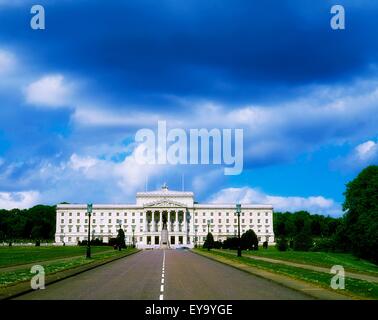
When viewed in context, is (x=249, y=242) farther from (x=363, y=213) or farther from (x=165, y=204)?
(x=165, y=204)

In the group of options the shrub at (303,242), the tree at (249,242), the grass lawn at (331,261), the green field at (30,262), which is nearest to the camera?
the green field at (30,262)

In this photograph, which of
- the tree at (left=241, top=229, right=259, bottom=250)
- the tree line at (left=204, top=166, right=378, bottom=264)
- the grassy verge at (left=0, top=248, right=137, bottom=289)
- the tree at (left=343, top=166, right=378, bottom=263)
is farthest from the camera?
the tree at (left=241, top=229, right=259, bottom=250)

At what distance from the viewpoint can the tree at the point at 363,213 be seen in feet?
203

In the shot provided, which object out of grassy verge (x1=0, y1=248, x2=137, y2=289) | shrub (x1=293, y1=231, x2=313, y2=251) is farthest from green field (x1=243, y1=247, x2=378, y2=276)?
shrub (x1=293, y1=231, x2=313, y2=251)

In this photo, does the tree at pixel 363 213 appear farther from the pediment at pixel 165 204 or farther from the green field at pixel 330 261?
the pediment at pixel 165 204

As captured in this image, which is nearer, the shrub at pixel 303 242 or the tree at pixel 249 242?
the shrub at pixel 303 242

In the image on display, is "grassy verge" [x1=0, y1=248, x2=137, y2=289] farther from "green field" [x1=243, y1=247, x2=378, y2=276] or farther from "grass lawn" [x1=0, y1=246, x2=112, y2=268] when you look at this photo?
"green field" [x1=243, y1=247, x2=378, y2=276]

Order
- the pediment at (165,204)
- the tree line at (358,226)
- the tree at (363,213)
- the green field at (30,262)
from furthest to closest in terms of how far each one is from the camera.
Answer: the pediment at (165,204), the tree line at (358,226), the tree at (363,213), the green field at (30,262)

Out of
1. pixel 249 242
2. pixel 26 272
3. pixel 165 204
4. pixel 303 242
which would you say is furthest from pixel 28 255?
pixel 165 204

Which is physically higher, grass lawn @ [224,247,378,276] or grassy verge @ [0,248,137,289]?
grassy verge @ [0,248,137,289]

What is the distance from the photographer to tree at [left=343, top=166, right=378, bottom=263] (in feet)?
203

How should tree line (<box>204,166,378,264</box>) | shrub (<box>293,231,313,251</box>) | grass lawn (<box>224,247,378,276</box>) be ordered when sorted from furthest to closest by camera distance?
1. shrub (<box>293,231,313,251</box>)
2. tree line (<box>204,166,378,264</box>)
3. grass lawn (<box>224,247,378,276</box>)

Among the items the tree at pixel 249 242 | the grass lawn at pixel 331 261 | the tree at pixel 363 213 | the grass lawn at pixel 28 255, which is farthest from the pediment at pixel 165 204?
the grass lawn at pixel 331 261
